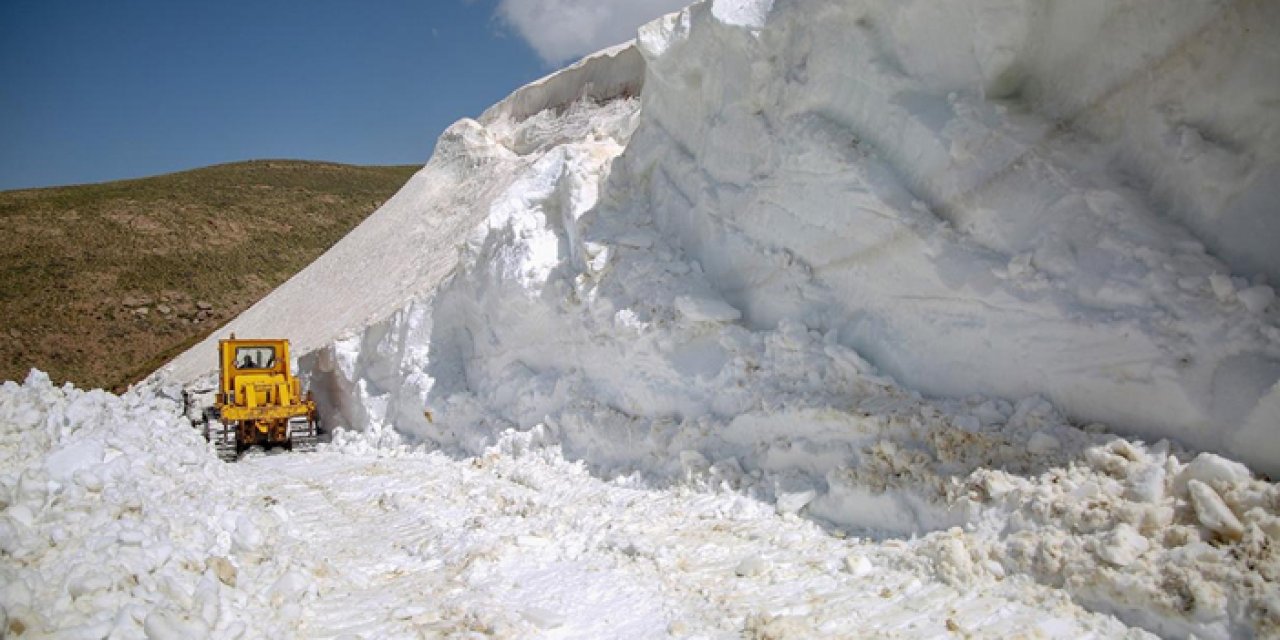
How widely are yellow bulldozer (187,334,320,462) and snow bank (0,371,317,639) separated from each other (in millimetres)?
3484

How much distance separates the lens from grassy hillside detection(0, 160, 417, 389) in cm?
2981

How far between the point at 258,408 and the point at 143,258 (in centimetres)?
3091

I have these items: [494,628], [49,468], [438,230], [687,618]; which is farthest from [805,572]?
[438,230]

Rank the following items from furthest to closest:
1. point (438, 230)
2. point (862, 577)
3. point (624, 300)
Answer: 1. point (438, 230)
2. point (624, 300)
3. point (862, 577)

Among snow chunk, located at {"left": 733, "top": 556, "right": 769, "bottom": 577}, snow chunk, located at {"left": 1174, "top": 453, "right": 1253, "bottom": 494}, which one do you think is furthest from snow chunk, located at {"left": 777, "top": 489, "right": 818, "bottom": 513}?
snow chunk, located at {"left": 1174, "top": 453, "right": 1253, "bottom": 494}

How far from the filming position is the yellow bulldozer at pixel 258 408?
440 inches

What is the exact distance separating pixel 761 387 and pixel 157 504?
15.3ft

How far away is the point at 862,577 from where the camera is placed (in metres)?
4.34

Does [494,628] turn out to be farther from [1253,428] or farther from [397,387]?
[397,387]

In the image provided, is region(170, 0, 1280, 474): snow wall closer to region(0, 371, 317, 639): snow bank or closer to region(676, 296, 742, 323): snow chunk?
region(676, 296, 742, 323): snow chunk

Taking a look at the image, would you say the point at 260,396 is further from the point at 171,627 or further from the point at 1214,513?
the point at 1214,513

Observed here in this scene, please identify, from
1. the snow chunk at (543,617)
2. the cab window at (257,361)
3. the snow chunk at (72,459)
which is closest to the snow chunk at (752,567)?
the snow chunk at (543,617)

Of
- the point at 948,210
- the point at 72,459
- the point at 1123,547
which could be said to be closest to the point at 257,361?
the point at 72,459

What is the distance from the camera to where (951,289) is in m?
5.47
